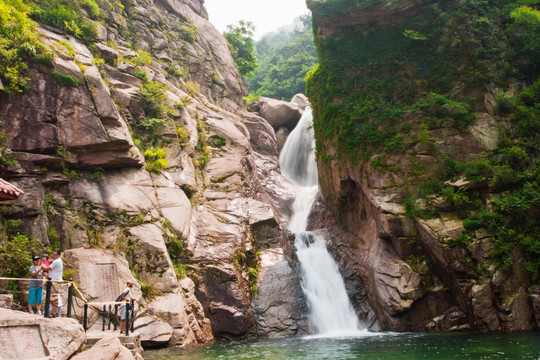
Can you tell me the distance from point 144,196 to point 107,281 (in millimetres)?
4459

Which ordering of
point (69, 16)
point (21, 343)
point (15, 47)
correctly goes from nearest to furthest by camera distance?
point (21, 343)
point (15, 47)
point (69, 16)

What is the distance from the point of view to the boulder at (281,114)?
115ft

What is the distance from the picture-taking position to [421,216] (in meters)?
17.5

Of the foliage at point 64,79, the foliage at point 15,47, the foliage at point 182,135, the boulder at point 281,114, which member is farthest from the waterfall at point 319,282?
the foliage at point 15,47

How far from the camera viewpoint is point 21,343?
23.4 feet

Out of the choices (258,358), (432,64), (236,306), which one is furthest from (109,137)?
(432,64)

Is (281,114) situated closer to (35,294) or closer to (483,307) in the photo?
(483,307)

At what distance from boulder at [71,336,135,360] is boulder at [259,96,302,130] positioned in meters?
28.3

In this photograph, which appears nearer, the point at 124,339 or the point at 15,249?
the point at 124,339

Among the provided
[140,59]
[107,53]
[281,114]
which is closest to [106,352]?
[107,53]

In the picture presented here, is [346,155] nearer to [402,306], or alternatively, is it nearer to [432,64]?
[432,64]

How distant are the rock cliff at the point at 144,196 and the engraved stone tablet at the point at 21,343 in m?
5.96

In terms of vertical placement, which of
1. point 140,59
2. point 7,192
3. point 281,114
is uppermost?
point 140,59

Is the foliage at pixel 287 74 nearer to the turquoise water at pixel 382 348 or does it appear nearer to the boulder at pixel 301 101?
the boulder at pixel 301 101
